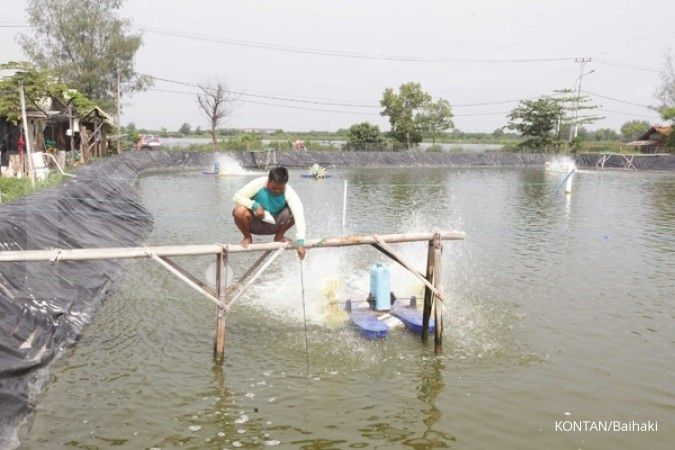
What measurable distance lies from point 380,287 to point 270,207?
343 cm

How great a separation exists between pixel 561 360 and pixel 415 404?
316 cm

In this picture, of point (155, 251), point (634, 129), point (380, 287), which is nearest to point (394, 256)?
point (380, 287)

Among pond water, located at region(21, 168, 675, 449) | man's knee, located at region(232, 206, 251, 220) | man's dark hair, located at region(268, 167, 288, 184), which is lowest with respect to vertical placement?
pond water, located at region(21, 168, 675, 449)

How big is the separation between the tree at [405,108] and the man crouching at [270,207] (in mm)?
66081

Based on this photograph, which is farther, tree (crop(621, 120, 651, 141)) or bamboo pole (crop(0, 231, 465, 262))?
tree (crop(621, 120, 651, 141))

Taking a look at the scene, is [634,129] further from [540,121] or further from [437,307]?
[437,307]

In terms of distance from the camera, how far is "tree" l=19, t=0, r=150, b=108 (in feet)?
171

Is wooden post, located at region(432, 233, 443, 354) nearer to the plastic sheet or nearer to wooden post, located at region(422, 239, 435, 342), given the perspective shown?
wooden post, located at region(422, 239, 435, 342)

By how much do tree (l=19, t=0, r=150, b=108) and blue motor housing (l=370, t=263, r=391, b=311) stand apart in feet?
162

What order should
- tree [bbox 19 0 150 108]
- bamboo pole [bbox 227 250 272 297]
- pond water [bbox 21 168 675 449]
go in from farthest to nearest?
tree [bbox 19 0 150 108]
bamboo pole [bbox 227 250 272 297]
pond water [bbox 21 168 675 449]

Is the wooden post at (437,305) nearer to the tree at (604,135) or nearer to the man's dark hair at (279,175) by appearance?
the man's dark hair at (279,175)

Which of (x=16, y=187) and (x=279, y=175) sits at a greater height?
(x=279, y=175)

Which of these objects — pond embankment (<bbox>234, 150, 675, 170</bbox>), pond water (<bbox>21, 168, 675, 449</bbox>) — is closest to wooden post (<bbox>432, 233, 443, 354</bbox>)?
pond water (<bbox>21, 168, 675, 449</bbox>)

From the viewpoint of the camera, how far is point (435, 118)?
250 feet
